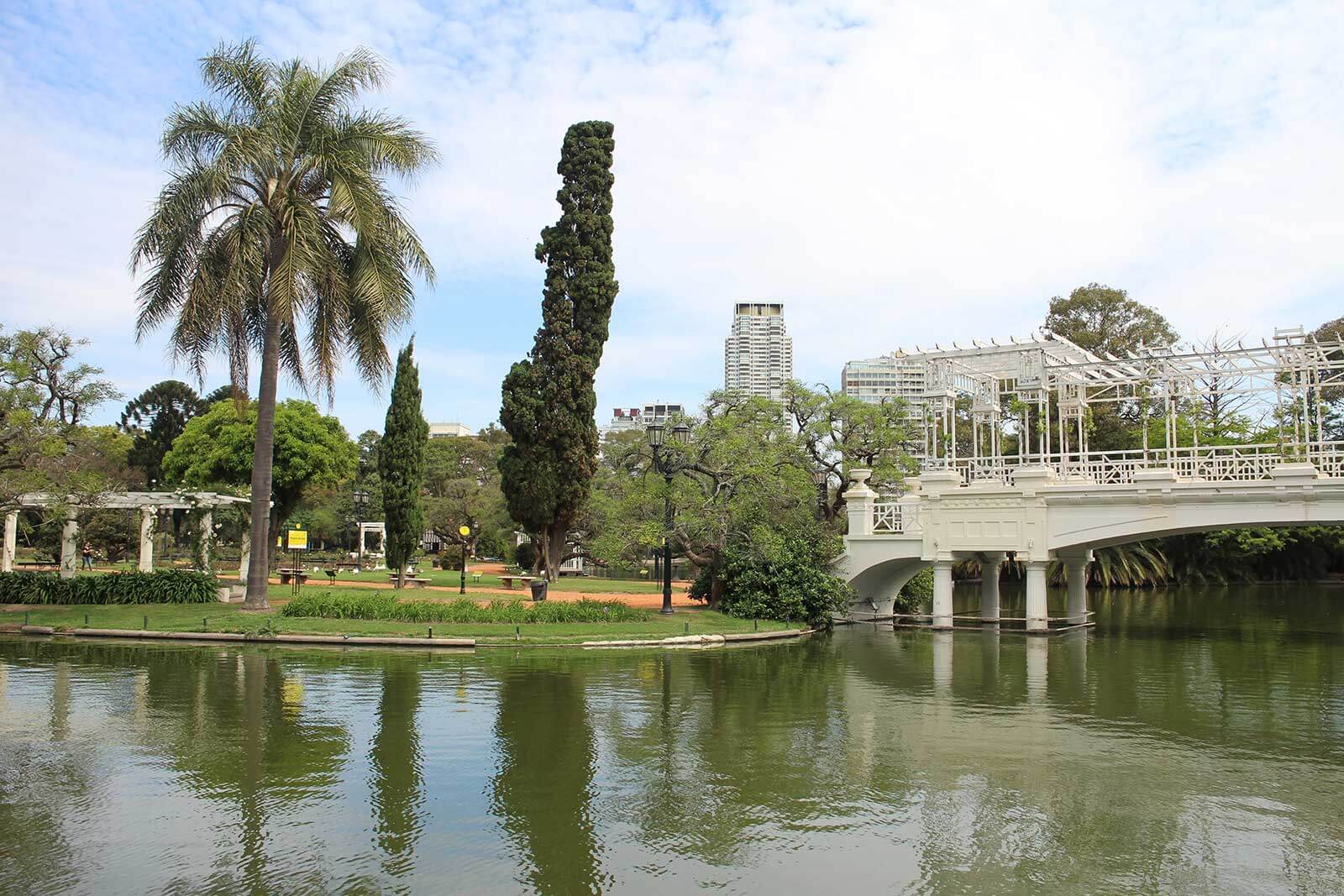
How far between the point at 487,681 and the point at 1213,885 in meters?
12.1

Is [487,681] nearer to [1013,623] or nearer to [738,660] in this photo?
[738,660]

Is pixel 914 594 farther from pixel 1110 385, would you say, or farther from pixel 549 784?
pixel 549 784

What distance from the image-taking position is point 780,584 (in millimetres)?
28188

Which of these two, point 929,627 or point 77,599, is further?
point 929,627

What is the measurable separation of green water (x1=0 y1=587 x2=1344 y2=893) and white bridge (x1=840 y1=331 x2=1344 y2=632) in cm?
629

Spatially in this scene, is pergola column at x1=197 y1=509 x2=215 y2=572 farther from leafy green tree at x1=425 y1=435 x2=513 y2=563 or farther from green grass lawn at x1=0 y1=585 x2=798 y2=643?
leafy green tree at x1=425 y1=435 x2=513 y2=563

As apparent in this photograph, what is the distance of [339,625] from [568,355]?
1491 cm

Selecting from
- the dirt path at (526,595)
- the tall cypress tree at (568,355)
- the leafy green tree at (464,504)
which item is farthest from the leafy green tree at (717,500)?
the leafy green tree at (464,504)

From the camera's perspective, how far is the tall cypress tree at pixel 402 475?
34594 millimetres

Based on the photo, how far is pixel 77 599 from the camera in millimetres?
27188

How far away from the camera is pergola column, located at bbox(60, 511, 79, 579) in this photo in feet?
92.0

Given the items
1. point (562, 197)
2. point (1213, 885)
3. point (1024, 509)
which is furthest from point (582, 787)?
point (562, 197)

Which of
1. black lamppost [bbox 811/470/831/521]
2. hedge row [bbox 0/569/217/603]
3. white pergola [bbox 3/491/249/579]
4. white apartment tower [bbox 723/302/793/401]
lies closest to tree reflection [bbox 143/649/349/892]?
hedge row [bbox 0/569/217/603]

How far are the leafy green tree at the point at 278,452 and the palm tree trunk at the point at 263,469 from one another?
14075mm
